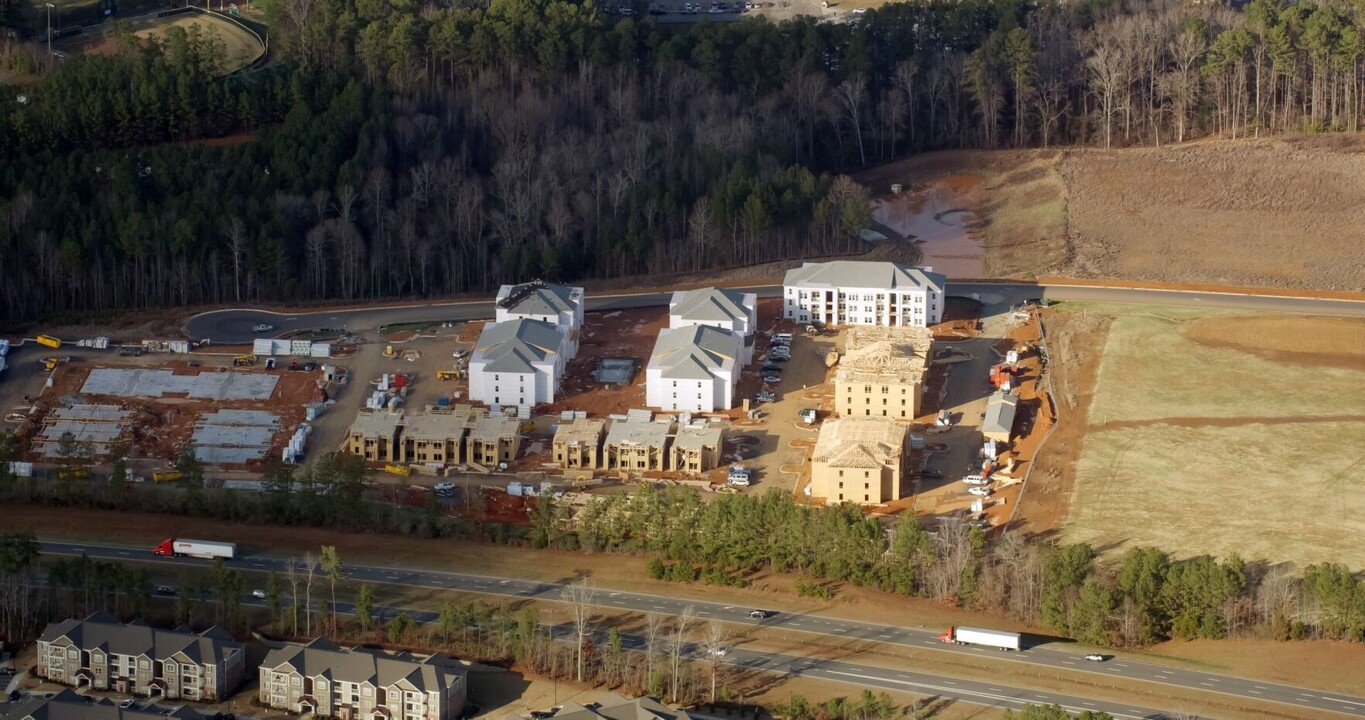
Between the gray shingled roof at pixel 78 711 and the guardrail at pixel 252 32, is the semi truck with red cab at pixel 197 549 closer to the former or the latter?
the gray shingled roof at pixel 78 711

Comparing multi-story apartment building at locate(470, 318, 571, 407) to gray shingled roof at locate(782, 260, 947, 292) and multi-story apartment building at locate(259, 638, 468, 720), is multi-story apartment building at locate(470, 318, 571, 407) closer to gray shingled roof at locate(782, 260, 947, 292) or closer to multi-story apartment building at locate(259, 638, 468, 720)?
gray shingled roof at locate(782, 260, 947, 292)

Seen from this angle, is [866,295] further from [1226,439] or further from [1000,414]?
[1226,439]

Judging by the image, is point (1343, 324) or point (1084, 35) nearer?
point (1343, 324)

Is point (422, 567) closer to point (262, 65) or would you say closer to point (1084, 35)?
point (262, 65)

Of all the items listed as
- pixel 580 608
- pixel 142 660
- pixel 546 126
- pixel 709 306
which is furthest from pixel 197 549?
pixel 546 126

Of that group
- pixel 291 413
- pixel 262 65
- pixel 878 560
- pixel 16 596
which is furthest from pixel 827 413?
pixel 262 65

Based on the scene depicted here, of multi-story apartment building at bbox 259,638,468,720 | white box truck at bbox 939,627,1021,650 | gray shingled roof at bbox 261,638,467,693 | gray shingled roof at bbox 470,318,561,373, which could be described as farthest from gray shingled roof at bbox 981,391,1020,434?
multi-story apartment building at bbox 259,638,468,720

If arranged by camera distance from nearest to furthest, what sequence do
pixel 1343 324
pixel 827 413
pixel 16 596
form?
1. pixel 16 596
2. pixel 827 413
3. pixel 1343 324
